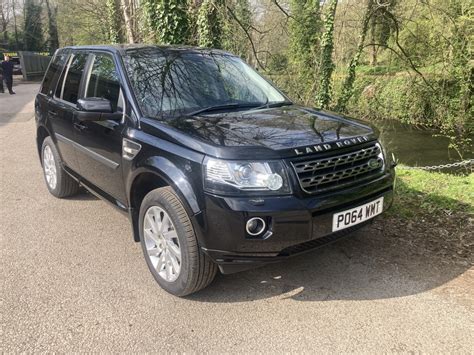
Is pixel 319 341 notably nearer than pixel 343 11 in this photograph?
A: Yes

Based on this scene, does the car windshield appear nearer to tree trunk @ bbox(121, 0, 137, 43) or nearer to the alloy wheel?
the alloy wheel

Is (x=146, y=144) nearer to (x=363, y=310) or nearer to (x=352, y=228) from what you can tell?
(x=352, y=228)

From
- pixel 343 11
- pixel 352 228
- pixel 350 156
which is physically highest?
pixel 343 11

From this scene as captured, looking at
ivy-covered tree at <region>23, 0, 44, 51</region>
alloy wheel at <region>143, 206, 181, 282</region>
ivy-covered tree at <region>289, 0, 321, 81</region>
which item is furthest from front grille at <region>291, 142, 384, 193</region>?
ivy-covered tree at <region>23, 0, 44, 51</region>

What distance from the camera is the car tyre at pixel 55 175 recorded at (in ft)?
17.2

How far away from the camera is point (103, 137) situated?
3.86 metres

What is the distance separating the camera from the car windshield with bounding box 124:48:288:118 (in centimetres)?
365

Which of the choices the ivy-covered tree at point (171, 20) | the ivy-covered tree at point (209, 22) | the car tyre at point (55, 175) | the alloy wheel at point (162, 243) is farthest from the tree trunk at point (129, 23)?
the alloy wheel at point (162, 243)

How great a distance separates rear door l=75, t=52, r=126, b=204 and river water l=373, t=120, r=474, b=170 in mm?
10227

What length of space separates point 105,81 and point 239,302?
7.84ft

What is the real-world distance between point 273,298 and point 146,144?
155cm

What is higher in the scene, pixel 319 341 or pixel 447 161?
pixel 319 341

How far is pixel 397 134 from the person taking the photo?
18.6m

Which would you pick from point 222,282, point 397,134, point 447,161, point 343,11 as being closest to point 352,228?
point 222,282
